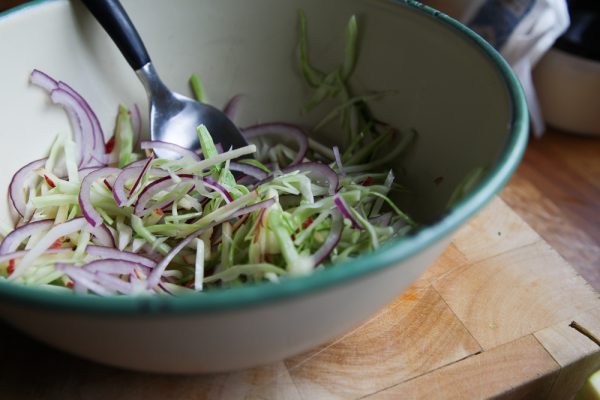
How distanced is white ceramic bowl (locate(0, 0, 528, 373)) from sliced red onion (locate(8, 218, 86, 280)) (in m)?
0.10

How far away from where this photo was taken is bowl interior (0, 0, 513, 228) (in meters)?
0.81

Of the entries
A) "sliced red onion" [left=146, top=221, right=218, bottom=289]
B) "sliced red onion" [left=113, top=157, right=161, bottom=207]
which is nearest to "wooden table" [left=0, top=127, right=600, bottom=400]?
"sliced red onion" [left=146, top=221, right=218, bottom=289]

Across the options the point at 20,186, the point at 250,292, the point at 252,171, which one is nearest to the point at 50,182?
the point at 20,186

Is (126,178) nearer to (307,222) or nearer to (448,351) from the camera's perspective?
(307,222)

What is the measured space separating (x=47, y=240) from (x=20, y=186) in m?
0.14

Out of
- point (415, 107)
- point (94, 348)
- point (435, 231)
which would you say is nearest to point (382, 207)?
point (415, 107)

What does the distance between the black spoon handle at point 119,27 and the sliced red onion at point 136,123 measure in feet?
0.29

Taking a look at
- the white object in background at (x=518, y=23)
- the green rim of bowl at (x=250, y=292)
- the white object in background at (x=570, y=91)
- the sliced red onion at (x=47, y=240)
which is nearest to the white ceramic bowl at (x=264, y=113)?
the green rim of bowl at (x=250, y=292)

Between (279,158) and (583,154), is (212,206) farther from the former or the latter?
(583,154)

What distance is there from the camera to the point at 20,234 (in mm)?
772

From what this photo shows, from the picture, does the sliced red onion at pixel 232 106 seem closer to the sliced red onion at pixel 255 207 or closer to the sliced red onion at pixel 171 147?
the sliced red onion at pixel 171 147

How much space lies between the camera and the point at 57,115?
3.00 feet

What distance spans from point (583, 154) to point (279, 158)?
749 millimetres

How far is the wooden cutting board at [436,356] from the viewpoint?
69 centimetres
